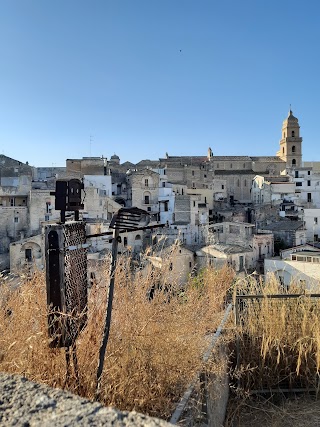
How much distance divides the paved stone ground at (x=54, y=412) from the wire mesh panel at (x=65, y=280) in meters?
0.56

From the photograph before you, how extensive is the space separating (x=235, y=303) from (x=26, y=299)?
95.6 inches

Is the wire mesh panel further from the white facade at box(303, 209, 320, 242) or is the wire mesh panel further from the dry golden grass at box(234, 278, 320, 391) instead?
the white facade at box(303, 209, 320, 242)

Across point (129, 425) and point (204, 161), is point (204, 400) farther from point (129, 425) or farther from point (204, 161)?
point (204, 161)

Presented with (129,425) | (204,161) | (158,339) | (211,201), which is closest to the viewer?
(129,425)

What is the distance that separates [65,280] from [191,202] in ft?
77.5

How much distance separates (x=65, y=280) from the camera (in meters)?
2.05

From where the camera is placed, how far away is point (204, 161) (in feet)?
127

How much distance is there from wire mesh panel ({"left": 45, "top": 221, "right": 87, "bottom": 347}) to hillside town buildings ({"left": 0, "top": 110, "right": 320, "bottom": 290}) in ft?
35.2

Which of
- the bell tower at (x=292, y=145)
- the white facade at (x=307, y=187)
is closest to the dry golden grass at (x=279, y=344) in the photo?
the white facade at (x=307, y=187)

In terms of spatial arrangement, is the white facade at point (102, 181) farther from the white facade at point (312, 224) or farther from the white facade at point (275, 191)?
the white facade at point (312, 224)

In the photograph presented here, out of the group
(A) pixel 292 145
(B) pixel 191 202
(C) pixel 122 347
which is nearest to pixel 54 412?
(C) pixel 122 347

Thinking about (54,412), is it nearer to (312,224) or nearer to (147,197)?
(147,197)

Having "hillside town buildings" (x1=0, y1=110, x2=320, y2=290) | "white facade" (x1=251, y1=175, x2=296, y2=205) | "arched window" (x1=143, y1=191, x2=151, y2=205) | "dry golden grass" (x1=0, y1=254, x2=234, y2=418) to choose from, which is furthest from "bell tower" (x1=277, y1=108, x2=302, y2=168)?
"dry golden grass" (x1=0, y1=254, x2=234, y2=418)

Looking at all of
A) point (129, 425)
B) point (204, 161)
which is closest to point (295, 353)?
point (129, 425)
